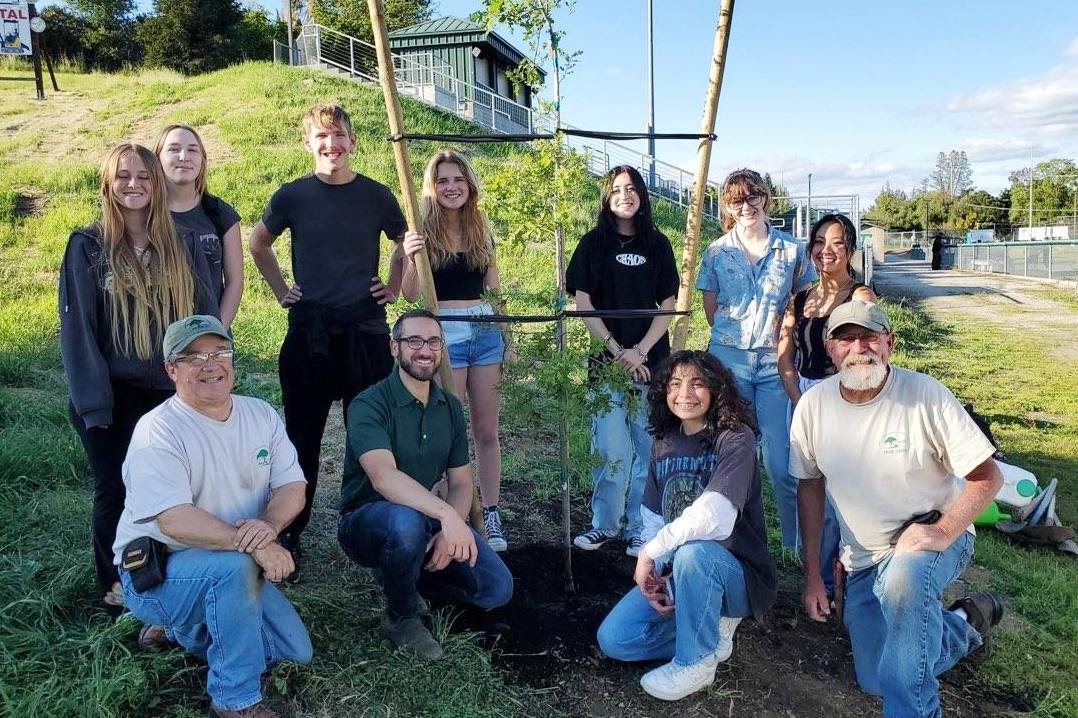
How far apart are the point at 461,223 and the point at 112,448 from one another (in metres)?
1.70

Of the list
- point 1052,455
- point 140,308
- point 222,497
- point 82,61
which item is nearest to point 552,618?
point 222,497

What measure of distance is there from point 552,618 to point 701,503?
3.06 ft

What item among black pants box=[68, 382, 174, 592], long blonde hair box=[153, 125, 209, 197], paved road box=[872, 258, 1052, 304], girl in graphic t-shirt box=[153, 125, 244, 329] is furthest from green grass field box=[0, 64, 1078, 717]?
paved road box=[872, 258, 1052, 304]

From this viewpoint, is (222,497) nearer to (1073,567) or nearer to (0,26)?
(1073,567)

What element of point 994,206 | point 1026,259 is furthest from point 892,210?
point 1026,259

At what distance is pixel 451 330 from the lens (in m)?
3.59

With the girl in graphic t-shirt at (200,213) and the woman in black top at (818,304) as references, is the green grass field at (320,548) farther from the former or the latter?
the girl in graphic t-shirt at (200,213)

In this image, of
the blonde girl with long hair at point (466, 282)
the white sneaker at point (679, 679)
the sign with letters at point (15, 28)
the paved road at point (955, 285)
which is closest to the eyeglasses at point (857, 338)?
the white sneaker at point (679, 679)

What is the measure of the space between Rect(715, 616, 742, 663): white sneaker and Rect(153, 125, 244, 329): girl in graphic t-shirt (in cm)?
229

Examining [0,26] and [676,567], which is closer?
[676,567]

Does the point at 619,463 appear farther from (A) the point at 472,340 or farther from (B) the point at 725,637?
(B) the point at 725,637

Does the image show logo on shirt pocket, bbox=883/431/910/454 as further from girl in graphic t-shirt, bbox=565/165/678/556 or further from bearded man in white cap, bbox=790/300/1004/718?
girl in graphic t-shirt, bbox=565/165/678/556

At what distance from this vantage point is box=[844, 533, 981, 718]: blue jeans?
8.34 feet

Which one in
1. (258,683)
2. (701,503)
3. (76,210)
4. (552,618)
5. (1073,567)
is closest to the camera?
(258,683)
